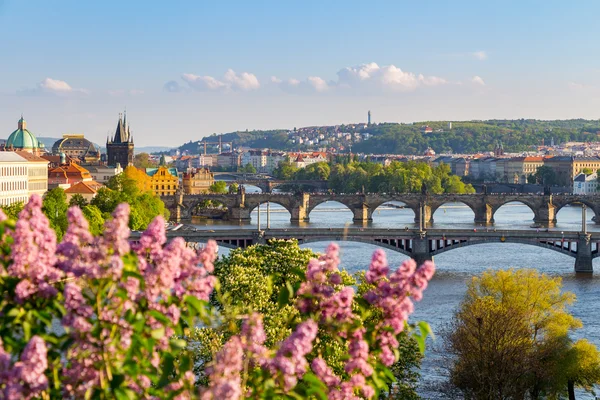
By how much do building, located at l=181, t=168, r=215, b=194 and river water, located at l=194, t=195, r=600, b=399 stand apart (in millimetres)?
15892

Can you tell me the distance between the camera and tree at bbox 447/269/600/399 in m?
21.7

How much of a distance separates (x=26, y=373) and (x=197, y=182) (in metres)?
107

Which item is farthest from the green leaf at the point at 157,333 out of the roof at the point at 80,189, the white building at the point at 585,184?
the white building at the point at 585,184

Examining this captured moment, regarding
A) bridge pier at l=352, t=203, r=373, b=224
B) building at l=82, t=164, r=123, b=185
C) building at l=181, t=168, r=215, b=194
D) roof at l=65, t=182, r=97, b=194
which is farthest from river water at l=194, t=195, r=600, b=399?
building at l=181, t=168, r=215, b=194

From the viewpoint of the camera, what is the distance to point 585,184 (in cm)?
11931

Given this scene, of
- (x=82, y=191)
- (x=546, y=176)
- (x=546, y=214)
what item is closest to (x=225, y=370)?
(x=82, y=191)

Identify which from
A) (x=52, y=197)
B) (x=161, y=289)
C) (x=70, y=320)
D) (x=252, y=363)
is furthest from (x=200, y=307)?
(x=52, y=197)

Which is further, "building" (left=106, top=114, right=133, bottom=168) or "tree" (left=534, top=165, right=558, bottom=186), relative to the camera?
"tree" (left=534, top=165, right=558, bottom=186)

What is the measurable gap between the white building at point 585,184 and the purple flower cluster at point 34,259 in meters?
115

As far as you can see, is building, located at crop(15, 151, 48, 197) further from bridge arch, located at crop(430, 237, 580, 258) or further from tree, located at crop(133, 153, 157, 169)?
tree, located at crop(133, 153, 157, 169)

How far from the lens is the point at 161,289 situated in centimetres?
584

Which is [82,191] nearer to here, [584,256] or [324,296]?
[584,256]

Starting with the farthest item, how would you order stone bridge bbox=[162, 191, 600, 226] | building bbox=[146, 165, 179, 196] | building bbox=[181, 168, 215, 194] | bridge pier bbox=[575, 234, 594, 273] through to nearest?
building bbox=[181, 168, 215, 194] < building bbox=[146, 165, 179, 196] < stone bridge bbox=[162, 191, 600, 226] < bridge pier bbox=[575, 234, 594, 273]

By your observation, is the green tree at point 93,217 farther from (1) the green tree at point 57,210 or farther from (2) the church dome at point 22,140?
(2) the church dome at point 22,140
